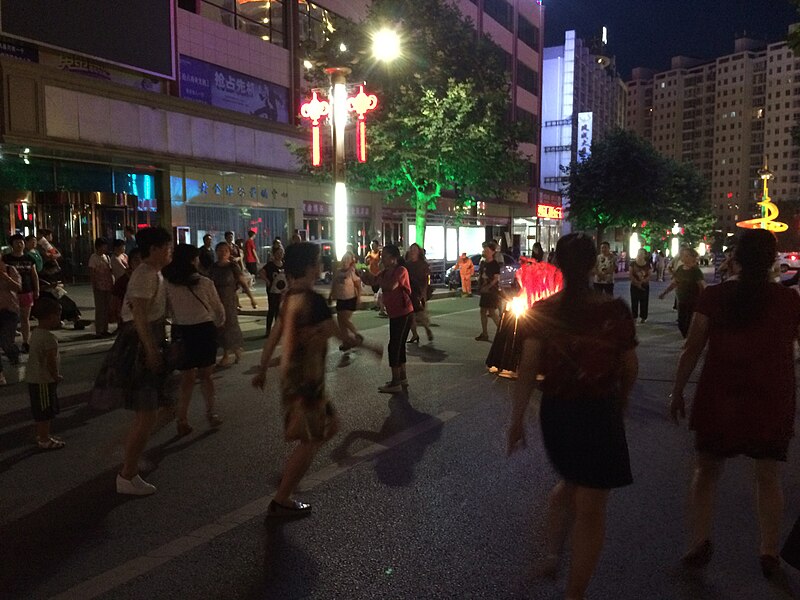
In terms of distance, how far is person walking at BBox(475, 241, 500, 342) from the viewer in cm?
1165

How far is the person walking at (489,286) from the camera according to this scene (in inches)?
459

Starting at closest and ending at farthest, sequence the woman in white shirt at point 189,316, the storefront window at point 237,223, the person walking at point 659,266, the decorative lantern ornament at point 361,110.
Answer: the woman in white shirt at point 189,316
the decorative lantern ornament at point 361,110
the storefront window at point 237,223
the person walking at point 659,266

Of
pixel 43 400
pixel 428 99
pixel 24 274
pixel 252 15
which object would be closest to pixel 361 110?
pixel 428 99

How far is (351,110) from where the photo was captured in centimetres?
1928

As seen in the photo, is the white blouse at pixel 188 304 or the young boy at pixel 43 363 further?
the white blouse at pixel 188 304

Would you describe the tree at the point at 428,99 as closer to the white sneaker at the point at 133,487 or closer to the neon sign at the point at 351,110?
the neon sign at the point at 351,110

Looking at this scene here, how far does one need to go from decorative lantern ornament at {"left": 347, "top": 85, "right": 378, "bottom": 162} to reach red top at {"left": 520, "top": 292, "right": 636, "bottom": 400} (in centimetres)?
1602

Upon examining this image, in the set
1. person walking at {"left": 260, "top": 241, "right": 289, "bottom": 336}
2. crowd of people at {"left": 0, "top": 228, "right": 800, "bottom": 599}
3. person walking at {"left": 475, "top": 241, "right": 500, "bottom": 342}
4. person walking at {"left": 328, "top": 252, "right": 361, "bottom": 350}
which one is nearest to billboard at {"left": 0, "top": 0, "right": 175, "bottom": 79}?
person walking at {"left": 260, "top": 241, "right": 289, "bottom": 336}

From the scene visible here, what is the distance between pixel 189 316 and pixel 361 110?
525 inches

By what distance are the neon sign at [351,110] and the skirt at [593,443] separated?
14.7m

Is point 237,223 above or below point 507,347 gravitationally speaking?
above

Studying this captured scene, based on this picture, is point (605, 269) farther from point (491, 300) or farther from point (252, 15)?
point (252, 15)

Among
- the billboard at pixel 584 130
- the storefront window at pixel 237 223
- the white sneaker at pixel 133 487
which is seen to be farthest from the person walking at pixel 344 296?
the billboard at pixel 584 130

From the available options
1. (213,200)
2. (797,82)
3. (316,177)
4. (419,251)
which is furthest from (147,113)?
(797,82)
